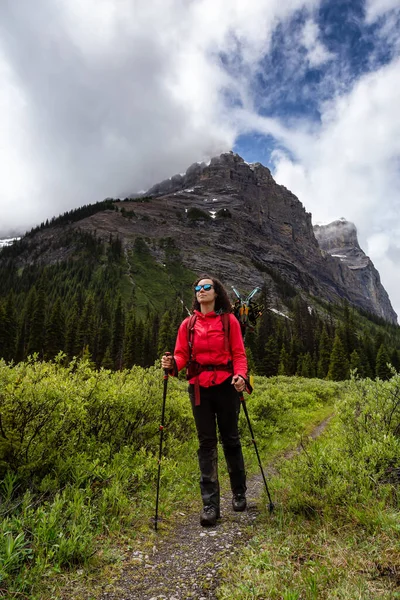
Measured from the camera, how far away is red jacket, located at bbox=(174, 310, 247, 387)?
5098 millimetres

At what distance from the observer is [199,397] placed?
16.7 feet

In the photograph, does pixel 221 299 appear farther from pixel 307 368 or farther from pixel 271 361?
pixel 271 361

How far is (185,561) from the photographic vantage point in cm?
394

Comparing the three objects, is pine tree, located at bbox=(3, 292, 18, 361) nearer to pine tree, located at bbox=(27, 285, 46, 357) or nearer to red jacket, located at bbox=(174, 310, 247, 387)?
pine tree, located at bbox=(27, 285, 46, 357)

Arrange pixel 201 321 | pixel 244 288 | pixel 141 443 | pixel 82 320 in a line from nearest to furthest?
pixel 201 321
pixel 141 443
pixel 82 320
pixel 244 288

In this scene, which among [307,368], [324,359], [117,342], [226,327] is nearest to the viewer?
[226,327]

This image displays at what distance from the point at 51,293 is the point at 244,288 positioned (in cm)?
9863

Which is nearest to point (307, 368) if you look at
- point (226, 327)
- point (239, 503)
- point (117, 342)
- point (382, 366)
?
point (382, 366)

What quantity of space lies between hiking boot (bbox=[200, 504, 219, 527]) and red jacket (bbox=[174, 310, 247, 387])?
180cm

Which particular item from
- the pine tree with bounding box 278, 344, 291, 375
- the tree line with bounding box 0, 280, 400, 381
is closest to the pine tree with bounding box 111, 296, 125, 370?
the tree line with bounding box 0, 280, 400, 381

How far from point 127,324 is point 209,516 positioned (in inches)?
3555

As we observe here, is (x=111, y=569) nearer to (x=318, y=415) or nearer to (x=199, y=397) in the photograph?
(x=199, y=397)

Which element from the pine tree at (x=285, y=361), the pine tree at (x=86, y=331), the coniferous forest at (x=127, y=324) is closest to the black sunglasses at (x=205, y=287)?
the coniferous forest at (x=127, y=324)

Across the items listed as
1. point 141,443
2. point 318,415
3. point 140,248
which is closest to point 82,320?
point 318,415
